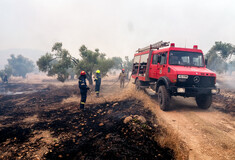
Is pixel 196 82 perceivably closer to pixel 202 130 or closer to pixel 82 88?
pixel 202 130

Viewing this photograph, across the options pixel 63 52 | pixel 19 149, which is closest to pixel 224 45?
pixel 63 52

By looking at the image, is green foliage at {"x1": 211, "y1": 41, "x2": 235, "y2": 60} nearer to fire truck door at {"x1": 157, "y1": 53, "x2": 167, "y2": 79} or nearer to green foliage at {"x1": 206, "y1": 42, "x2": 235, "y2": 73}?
green foliage at {"x1": 206, "y1": 42, "x2": 235, "y2": 73}

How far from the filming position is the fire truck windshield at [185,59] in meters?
6.89

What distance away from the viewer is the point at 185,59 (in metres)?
6.98

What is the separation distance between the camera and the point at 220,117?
6008 millimetres

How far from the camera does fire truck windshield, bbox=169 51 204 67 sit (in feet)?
22.6

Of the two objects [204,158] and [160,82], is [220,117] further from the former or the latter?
[204,158]

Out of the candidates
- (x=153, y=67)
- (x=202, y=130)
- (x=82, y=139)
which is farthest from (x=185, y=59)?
(x=82, y=139)

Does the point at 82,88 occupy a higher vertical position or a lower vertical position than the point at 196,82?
lower

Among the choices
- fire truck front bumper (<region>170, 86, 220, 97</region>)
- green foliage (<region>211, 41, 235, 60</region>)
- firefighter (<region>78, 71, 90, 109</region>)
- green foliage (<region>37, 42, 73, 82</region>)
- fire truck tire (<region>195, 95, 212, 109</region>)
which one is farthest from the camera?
green foliage (<region>211, 41, 235, 60</region>)

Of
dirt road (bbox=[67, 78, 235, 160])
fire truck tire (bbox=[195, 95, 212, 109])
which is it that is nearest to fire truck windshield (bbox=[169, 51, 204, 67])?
fire truck tire (bbox=[195, 95, 212, 109])

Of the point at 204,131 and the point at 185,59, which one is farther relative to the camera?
the point at 185,59

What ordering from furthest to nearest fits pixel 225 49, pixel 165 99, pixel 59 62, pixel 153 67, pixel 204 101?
1. pixel 225 49
2. pixel 59 62
3. pixel 153 67
4. pixel 204 101
5. pixel 165 99

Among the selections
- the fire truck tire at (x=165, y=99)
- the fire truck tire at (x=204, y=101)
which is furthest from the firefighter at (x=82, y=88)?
the fire truck tire at (x=204, y=101)
